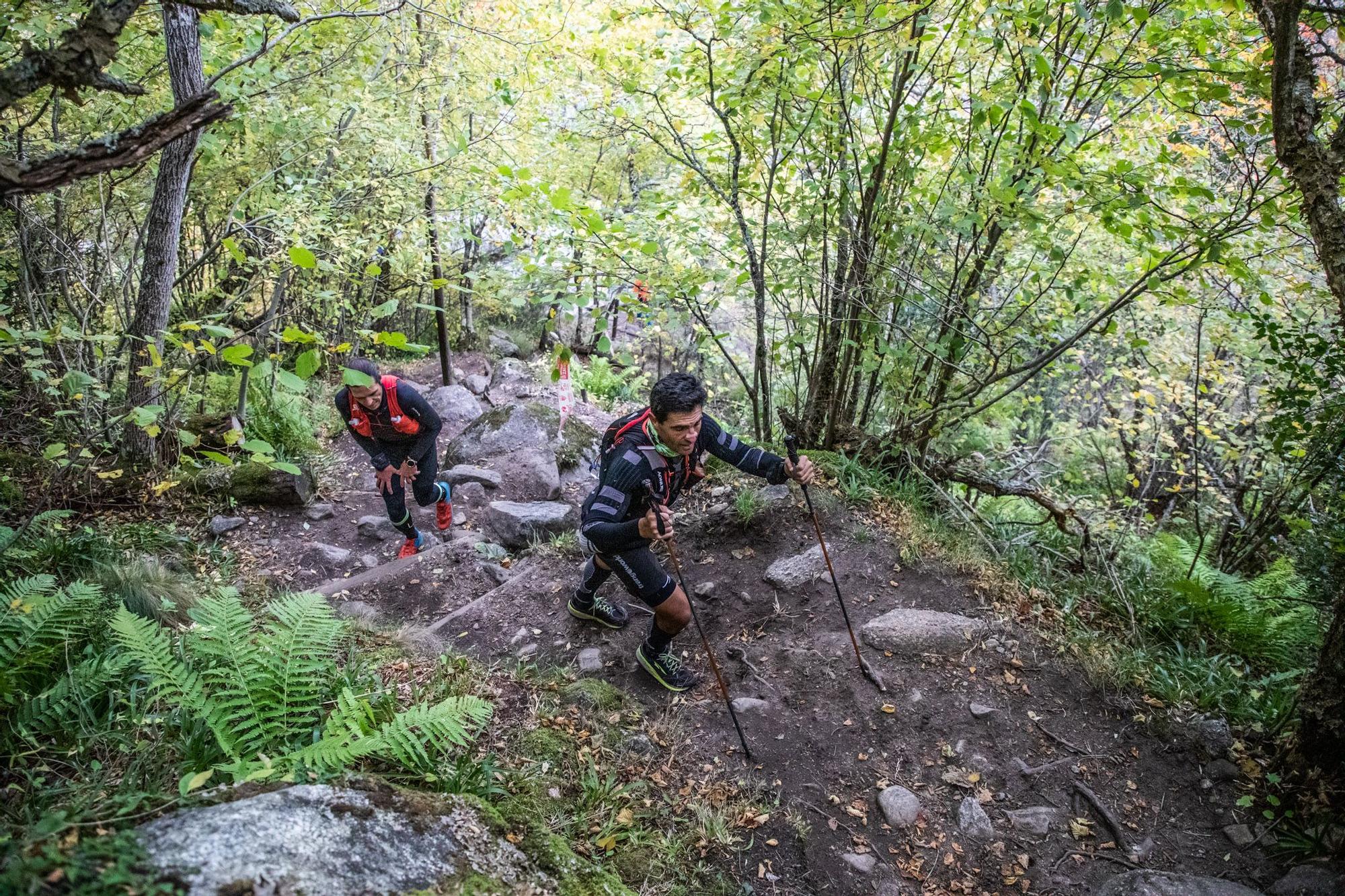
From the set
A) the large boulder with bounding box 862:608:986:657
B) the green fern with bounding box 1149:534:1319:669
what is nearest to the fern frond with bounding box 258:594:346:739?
the large boulder with bounding box 862:608:986:657

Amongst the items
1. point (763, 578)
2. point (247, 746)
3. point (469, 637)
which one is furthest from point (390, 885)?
point (763, 578)

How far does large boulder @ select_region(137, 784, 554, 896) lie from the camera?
1.72 metres

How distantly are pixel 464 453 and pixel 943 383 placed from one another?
7.02m

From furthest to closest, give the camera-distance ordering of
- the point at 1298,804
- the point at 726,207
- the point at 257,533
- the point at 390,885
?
the point at 257,533 → the point at 726,207 → the point at 1298,804 → the point at 390,885

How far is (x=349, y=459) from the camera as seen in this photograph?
9773 mm

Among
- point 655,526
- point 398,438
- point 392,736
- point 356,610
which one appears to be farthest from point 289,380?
point 398,438

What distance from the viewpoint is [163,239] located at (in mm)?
6727

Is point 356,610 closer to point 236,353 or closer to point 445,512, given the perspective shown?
point 445,512

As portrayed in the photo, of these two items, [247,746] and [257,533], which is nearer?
[247,746]

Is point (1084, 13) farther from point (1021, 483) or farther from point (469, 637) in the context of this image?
point (469, 637)

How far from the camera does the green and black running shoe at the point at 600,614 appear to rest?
17.6 ft

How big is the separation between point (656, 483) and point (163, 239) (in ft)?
20.5

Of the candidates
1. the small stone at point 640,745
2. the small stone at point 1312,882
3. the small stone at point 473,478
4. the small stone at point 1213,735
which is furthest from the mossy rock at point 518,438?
the small stone at point 1312,882

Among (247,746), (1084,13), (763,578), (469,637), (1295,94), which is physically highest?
(1084,13)
